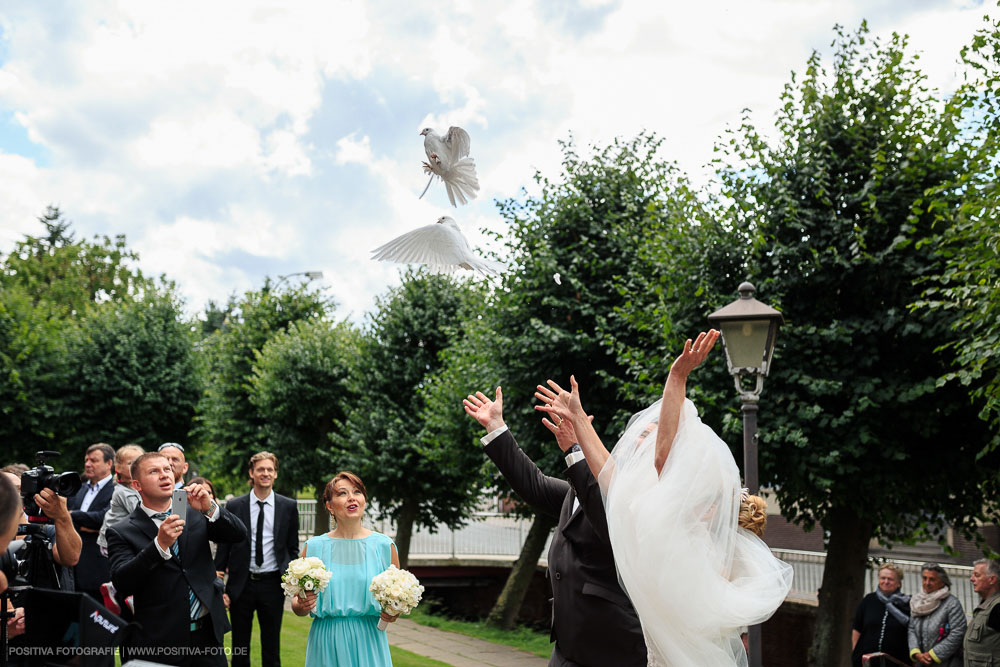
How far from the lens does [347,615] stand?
217 inches

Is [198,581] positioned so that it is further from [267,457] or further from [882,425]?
[882,425]

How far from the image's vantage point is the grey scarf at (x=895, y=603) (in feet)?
31.7

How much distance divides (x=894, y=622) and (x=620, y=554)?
23.9ft

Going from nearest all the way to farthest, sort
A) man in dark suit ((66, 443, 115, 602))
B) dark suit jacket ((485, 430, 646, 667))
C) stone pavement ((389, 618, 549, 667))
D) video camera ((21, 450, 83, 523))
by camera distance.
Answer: dark suit jacket ((485, 430, 646, 667)) < video camera ((21, 450, 83, 523)) < man in dark suit ((66, 443, 115, 602)) < stone pavement ((389, 618, 549, 667))

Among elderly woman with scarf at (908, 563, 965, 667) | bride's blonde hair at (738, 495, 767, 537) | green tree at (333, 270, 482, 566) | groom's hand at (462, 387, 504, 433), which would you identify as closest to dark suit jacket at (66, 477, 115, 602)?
groom's hand at (462, 387, 504, 433)

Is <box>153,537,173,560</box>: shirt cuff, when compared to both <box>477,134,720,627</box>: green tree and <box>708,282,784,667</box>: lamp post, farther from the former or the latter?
<box>477,134,720,627</box>: green tree

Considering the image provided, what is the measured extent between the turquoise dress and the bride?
2152 mm

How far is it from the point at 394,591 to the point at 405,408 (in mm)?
17736

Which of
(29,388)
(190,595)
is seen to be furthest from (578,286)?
(29,388)

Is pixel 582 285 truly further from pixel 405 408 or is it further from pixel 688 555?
pixel 688 555

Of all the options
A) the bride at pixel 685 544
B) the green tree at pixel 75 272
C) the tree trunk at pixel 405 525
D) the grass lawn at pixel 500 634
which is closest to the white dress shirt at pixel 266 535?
the bride at pixel 685 544

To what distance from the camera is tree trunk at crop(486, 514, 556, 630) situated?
19969mm

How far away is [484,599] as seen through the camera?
26.9m

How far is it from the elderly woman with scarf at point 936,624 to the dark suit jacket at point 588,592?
247 inches
